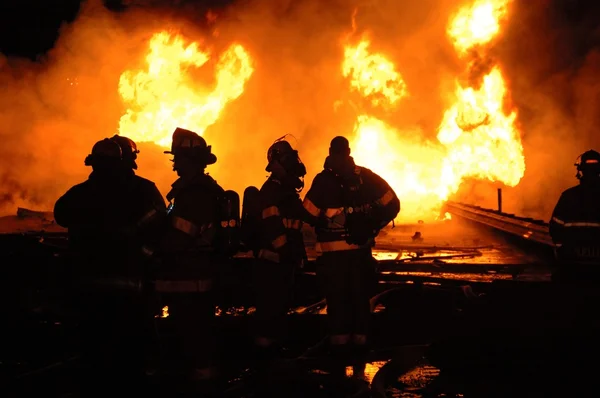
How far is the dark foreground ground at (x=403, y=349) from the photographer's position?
4629 millimetres

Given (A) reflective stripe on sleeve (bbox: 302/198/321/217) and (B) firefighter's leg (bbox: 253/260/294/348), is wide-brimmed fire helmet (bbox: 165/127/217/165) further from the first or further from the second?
(B) firefighter's leg (bbox: 253/260/294/348)

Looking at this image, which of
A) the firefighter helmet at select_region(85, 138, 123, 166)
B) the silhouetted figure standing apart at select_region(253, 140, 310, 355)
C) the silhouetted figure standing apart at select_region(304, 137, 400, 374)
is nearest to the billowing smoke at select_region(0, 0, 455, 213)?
the silhouetted figure standing apart at select_region(253, 140, 310, 355)

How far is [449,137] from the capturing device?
2373 centimetres

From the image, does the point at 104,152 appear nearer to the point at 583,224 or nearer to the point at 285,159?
the point at 285,159

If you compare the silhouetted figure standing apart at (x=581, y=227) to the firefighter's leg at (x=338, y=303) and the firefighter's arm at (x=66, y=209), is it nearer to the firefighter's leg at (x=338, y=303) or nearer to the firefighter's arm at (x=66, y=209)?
the firefighter's leg at (x=338, y=303)

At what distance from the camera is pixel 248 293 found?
8625 mm

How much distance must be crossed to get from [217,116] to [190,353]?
19.1 m

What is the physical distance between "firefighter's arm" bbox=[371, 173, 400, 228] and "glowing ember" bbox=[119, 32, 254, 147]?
51.3 feet

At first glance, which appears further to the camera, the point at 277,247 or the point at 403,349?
the point at 277,247

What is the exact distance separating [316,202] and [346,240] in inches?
19.8

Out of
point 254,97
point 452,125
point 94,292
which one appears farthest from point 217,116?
point 94,292

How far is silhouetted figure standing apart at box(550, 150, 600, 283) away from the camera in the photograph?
6742mm

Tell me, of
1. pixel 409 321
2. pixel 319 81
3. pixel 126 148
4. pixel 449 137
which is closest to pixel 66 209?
pixel 126 148

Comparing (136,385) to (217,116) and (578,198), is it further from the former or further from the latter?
(217,116)
